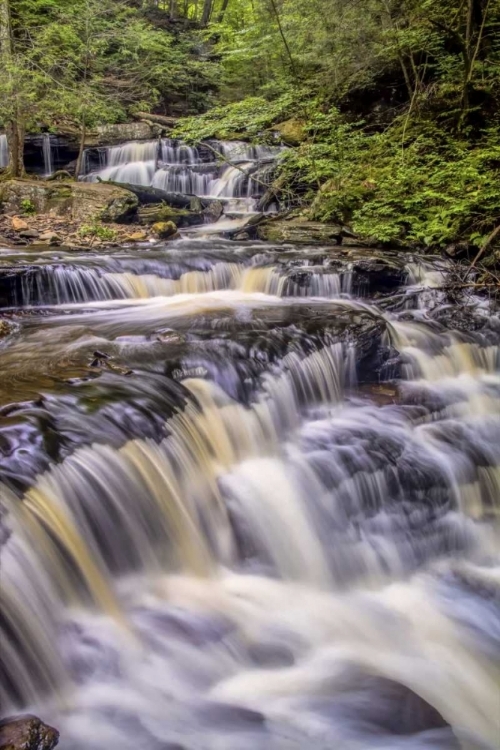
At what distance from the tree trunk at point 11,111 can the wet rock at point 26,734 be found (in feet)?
36.3

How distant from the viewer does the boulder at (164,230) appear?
10.8 m

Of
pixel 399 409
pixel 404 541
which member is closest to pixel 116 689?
pixel 404 541

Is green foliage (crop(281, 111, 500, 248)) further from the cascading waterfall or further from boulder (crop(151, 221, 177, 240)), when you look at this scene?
boulder (crop(151, 221, 177, 240))

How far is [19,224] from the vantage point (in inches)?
412

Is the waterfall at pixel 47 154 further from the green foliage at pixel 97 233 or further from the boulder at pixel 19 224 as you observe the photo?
the green foliage at pixel 97 233

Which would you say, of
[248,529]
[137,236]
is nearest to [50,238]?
[137,236]

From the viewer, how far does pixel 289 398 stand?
17.8 feet

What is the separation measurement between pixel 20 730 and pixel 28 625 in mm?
Answer: 629

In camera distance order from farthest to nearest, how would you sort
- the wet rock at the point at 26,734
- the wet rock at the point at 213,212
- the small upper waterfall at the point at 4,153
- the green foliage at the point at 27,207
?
the small upper waterfall at the point at 4,153 → the wet rock at the point at 213,212 → the green foliage at the point at 27,207 → the wet rock at the point at 26,734

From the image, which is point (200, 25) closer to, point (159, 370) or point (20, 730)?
point (159, 370)

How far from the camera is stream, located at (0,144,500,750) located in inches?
112

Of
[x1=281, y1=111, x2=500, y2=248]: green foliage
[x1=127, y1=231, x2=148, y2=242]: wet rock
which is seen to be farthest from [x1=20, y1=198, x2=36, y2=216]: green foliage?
[x1=281, y1=111, x2=500, y2=248]: green foliage

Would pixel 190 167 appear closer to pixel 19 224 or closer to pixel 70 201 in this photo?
pixel 70 201

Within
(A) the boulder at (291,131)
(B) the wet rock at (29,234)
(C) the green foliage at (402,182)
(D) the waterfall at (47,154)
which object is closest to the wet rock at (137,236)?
(B) the wet rock at (29,234)
